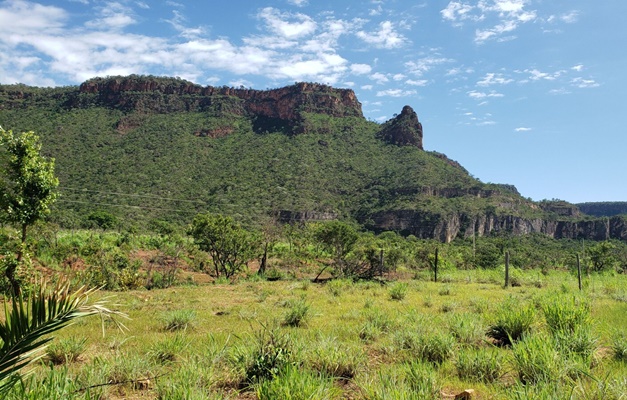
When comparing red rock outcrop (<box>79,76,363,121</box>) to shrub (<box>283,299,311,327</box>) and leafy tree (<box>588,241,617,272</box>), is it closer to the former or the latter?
leafy tree (<box>588,241,617,272</box>)

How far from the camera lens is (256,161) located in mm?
95938

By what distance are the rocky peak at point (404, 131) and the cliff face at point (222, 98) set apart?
16983mm

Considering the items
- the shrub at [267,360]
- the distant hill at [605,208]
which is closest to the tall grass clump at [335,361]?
the shrub at [267,360]

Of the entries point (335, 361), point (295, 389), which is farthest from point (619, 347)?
point (295, 389)

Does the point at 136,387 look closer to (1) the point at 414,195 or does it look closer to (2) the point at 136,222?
(2) the point at 136,222

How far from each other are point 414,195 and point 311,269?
2342 inches

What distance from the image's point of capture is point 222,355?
4996mm

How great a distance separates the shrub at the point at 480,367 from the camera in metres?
4.48

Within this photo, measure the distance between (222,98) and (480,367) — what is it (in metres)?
136

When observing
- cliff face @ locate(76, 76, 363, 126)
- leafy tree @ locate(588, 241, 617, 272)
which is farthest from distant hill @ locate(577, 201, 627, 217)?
leafy tree @ locate(588, 241, 617, 272)

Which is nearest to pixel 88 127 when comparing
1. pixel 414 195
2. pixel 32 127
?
pixel 32 127

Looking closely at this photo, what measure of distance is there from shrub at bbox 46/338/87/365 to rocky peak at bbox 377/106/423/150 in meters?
115

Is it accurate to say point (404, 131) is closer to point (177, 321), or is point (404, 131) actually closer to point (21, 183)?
point (21, 183)

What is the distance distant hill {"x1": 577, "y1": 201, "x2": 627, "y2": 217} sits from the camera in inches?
6614
